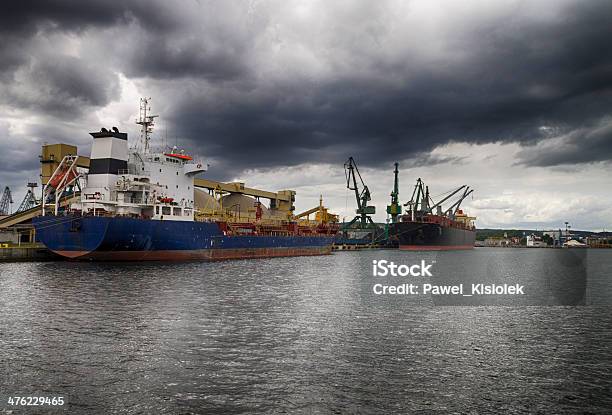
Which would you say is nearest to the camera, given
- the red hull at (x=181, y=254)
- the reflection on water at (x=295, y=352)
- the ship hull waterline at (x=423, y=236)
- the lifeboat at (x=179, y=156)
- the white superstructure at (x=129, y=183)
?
the reflection on water at (x=295, y=352)

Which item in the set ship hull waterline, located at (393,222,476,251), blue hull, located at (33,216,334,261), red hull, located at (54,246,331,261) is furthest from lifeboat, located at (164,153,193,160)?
ship hull waterline, located at (393,222,476,251)

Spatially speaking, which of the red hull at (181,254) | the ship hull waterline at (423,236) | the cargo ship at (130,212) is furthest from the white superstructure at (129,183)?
the ship hull waterline at (423,236)

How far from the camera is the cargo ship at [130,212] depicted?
44.5m

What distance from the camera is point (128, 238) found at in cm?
4519

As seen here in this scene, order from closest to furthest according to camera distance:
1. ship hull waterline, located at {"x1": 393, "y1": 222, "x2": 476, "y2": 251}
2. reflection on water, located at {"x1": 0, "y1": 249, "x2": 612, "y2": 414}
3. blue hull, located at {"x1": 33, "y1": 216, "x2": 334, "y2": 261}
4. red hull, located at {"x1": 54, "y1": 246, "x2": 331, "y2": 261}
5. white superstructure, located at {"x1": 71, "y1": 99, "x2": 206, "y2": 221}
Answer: reflection on water, located at {"x1": 0, "y1": 249, "x2": 612, "y2": 414} → blue hull, located at {"x1": 33, "y1": 216, "x2": 334, "y2": 261} → red hull, located at {"x1": 54, "y1": 246, "x2": 331, "y2": 261} → white superstructure, located at {"x1": 71, "y1": 99, "x2": 206, "y2": 221} → ship hull waterline, located at {"x1": 393, "y1": 222, "x2": 476, "y2": 251}

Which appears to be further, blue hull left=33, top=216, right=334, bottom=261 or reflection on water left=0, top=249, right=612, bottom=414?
blue hull left=33, top=216, right=334, bottom=261

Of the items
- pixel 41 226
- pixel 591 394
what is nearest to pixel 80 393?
pixel 591 394

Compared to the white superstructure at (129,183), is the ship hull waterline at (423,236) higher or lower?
lower

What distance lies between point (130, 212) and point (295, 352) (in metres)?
38.3

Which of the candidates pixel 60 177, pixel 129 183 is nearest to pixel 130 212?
pixel 129 183

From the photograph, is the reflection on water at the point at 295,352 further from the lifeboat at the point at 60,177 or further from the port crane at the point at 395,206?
the port crane at the point at 395,206

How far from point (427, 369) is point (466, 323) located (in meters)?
8.04

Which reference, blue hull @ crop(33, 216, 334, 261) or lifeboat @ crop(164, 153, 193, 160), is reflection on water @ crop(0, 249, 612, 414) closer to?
blue hull @ crop(33, 216, 334, 261)

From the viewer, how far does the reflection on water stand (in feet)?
36.8
